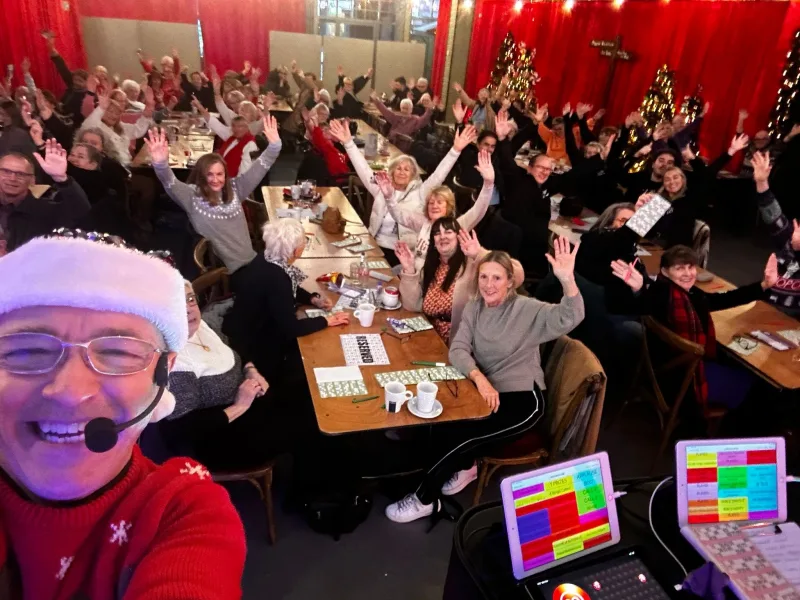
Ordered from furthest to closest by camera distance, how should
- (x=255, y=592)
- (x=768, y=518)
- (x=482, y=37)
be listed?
(x=482, y=37), (x=255, y=592), (x=768, y=518)

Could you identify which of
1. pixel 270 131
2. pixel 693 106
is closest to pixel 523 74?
pixel 693 106

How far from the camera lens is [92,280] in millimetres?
744

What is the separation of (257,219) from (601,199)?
364cm

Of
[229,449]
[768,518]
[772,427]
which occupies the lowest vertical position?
[772,427]

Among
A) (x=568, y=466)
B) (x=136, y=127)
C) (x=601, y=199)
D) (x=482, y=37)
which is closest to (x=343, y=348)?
(x=568, y=466)

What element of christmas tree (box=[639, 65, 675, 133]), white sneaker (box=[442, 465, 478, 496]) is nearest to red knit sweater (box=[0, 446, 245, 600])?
white sneaker (box=[442, 465, 478, 496])

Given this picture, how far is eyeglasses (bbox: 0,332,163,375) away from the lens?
2.29 ft

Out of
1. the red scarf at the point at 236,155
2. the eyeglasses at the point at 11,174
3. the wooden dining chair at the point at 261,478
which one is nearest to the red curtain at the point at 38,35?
the red scarf at the point at 236,155

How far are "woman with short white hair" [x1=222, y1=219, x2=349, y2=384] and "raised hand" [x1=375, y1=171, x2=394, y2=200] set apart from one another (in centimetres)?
134

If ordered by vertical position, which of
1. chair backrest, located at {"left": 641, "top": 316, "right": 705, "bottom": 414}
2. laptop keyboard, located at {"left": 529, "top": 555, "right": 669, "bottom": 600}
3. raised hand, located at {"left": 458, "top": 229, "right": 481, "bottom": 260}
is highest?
raised hand, located at {"left": 458, "top": 229, "right": 481, "bottom": 260}

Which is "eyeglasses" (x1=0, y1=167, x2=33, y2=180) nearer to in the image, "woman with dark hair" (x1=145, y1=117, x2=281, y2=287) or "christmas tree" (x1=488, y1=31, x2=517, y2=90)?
"woman with dark hair" (x1=145, y1=117, x2=281, y2=287)

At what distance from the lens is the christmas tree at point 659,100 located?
7.46 m

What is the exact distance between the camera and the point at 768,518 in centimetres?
160

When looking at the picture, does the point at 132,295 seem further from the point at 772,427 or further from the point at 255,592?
the point at 772,427
